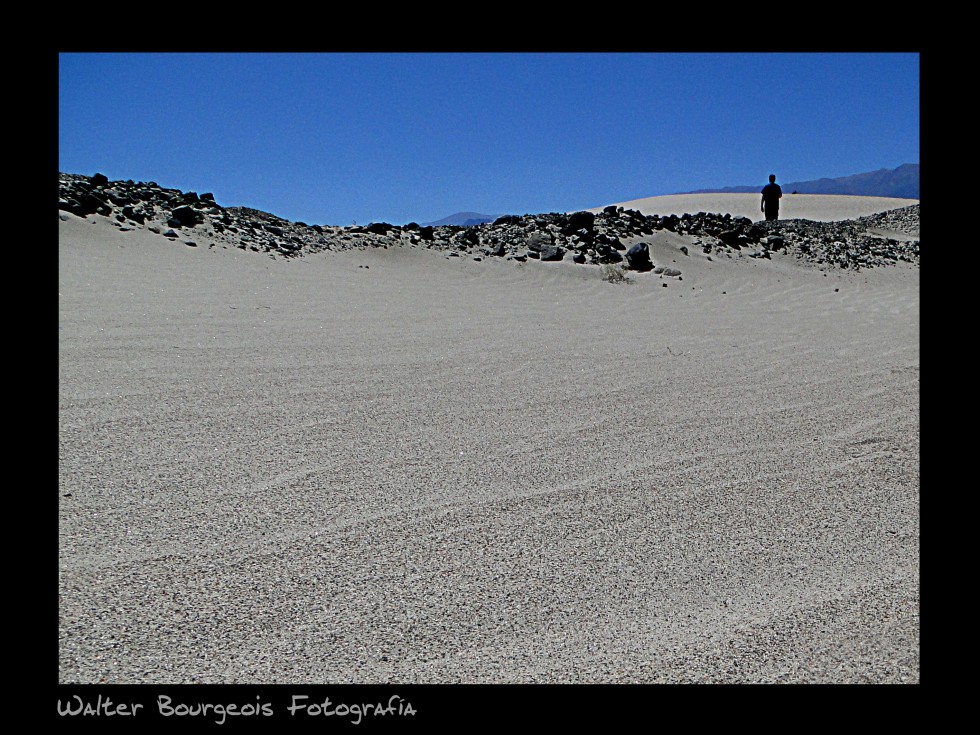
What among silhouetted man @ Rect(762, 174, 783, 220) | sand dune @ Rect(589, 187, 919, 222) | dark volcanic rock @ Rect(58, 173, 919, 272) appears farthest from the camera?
sand dune @ Rect(589, 187, 919, 222)

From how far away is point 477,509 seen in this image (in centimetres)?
213

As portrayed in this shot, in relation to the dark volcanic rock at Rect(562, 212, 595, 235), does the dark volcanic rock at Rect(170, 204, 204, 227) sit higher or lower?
lower

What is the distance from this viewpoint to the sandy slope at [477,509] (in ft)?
4.87

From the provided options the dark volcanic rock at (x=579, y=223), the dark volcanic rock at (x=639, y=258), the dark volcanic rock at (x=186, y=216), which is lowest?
the dark volcanic rock at (x=639, y=258)

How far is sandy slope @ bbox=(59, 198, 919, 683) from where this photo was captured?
148 centimetres

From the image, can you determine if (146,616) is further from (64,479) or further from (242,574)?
(64,479)

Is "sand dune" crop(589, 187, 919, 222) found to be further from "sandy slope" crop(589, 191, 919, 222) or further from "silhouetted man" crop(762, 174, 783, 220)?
"silhouetted man" crop(762, 174, 783, 220)

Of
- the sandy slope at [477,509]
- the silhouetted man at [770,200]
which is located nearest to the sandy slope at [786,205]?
the silhouetted man at [770,200]

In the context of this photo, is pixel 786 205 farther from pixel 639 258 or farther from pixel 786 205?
pixel 639 258

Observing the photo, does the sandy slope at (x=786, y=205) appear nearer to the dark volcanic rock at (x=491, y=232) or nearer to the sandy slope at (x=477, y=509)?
the dark volcanic rock at (x=491, y=232)

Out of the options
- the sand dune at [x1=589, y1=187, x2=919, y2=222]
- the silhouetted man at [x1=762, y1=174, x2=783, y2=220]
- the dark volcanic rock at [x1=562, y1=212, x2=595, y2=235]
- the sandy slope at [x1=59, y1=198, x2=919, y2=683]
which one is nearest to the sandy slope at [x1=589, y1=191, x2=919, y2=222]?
the sand dune at [x1=589, y1=187, x2=919, y2=222]

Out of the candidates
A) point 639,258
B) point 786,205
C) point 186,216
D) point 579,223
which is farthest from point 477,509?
point 786,205
